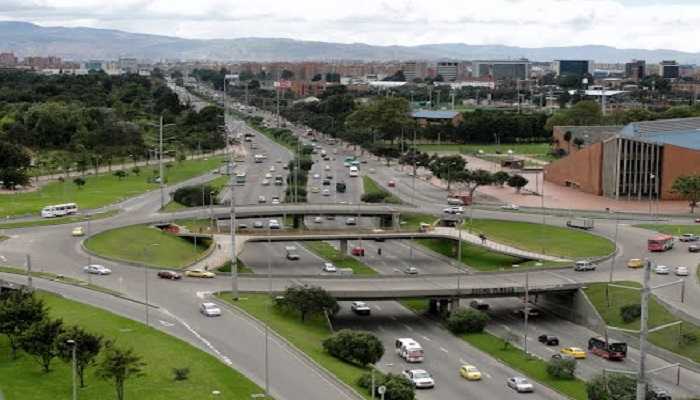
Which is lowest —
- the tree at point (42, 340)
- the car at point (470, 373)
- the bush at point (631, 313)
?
the car at point (470, 373)

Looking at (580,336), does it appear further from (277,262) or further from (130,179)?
(130,179)

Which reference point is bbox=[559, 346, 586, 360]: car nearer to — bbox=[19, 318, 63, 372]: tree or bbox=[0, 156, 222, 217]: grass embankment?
bbox=[19, 318, 63, 372]: tree

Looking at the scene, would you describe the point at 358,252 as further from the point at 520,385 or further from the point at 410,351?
the point at 520,385

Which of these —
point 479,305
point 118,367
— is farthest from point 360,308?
point 118,367

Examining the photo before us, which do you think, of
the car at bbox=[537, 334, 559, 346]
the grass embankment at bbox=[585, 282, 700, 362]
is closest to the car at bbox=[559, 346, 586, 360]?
the car at bbox=[537, 334, 559, 346]

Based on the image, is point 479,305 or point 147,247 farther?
point 147,247

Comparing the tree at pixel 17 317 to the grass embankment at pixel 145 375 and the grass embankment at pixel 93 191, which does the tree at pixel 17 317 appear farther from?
the grass embankment at pixel 93 191

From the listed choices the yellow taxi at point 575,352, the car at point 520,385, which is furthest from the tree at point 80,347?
the yellow taxi at point 575,352
